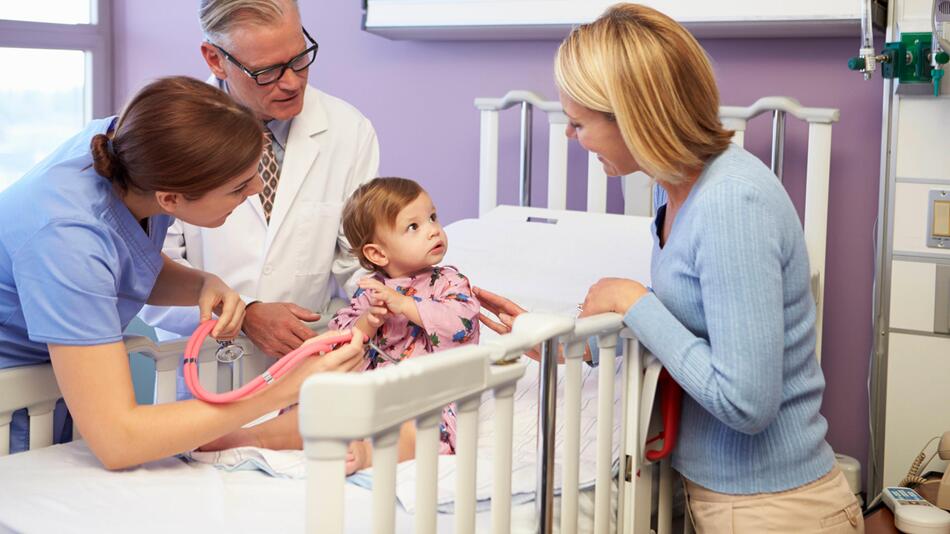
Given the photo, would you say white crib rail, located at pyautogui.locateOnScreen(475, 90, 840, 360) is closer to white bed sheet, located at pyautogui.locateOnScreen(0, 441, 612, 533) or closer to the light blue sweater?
the light blue sweater

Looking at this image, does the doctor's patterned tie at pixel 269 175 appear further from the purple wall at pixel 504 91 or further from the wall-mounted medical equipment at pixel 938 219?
the wall-mounted medical equipment at pixel 938 219

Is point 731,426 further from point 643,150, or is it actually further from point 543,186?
point 543,186

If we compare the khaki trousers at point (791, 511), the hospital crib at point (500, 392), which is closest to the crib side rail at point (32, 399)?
the hospital crib at point (500, 392)

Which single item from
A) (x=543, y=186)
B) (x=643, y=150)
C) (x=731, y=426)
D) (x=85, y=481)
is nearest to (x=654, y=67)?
(x=643, y=150)

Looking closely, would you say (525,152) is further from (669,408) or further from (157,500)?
(157,500)

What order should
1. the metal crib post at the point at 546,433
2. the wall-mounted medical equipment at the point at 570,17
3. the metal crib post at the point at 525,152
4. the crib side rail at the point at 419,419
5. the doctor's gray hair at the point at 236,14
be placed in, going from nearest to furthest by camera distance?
the crib side rail at the point at 419,419
the metal crib post at the point at 546,433
the doctor's gray hair at the point at 236,14
the wall-mounted medical equipment at the point at 570,17
the metal crib post at the point at 525,152

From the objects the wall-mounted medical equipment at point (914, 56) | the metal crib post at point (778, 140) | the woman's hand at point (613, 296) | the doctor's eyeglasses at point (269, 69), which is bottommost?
the woman's hand at point (613, 296)

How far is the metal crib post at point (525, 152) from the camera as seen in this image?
2.54 metres

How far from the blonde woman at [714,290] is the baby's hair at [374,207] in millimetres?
330

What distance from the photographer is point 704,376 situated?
1.30 meters

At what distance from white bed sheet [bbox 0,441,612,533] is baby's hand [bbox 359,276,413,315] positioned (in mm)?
288

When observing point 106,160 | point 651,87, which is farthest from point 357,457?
point 651,87

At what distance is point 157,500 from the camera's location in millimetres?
1354

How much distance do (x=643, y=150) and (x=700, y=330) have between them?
0.81ft
